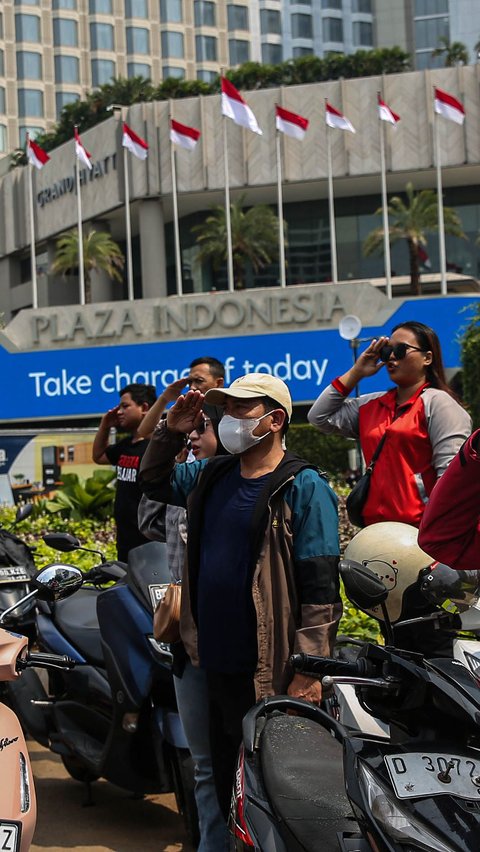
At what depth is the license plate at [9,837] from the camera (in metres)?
2.78

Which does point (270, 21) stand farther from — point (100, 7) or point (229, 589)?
point (229, 589)

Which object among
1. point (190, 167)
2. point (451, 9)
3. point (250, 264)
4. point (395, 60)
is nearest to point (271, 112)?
point (190, 167)

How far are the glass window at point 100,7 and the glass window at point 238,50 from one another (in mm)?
8731

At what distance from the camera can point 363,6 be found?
82000 mm

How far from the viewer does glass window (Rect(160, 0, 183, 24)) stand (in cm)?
7456

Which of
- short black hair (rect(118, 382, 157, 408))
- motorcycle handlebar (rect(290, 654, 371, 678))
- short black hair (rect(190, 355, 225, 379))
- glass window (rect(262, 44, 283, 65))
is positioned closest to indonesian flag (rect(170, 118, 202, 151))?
short black hair (rect(118, 382, 157, 408))

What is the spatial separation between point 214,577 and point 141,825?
204 cm

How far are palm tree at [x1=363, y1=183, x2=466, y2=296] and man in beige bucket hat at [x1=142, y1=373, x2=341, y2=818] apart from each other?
38279mm

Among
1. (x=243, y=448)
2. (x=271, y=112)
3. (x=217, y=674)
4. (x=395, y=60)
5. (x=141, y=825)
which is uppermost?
(x=395, y=60)

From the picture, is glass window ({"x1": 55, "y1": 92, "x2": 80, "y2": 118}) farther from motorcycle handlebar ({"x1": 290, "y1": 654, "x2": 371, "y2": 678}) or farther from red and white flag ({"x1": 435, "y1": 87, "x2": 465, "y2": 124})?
motorcycle handlebar ({"x1": 290, "y1": 654, "x2": 371, "y2": 678})

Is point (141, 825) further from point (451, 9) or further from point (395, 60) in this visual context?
point (451, 9)

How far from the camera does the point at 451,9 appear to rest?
251ft

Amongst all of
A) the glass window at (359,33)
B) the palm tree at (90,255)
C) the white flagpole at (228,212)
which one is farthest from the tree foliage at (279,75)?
the glass window at (359,33)

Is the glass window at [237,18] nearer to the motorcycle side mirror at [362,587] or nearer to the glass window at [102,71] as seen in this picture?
the glass window at [102,71]
